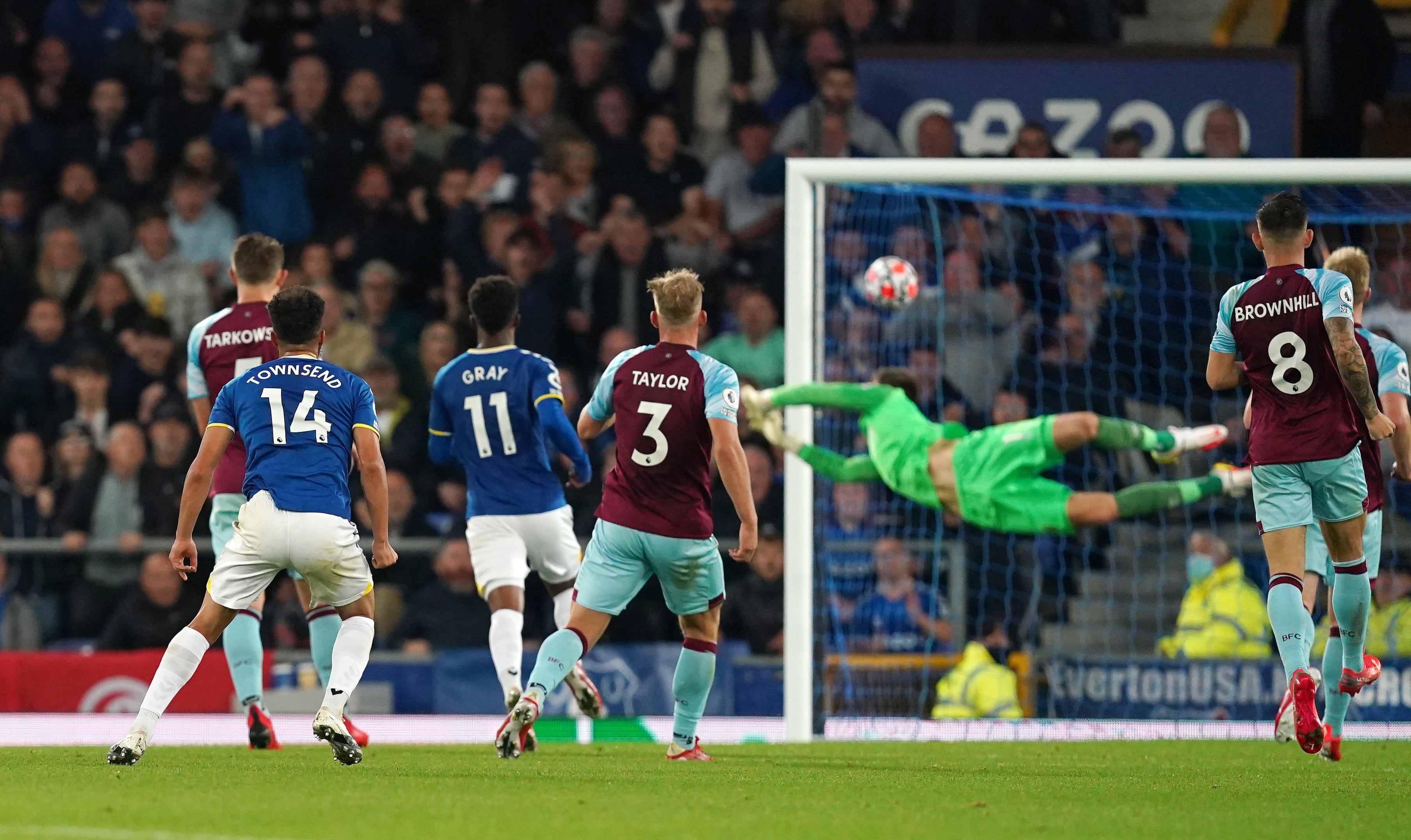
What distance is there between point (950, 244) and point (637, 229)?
243 centimetres

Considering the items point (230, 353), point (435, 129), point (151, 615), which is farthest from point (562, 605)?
point (435, 129)

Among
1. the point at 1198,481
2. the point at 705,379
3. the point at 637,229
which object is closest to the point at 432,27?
the point at 637,229

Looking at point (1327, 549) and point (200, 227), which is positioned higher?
point (200, 227)

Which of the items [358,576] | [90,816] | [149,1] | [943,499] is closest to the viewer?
[90,816]

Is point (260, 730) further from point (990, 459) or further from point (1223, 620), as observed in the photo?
point (1223, 620)

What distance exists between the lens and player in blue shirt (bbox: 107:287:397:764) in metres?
7.13

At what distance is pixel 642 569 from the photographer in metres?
7.75

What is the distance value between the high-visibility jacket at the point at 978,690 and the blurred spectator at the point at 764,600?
128cm

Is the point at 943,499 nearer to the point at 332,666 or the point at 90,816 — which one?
the point at 332,666

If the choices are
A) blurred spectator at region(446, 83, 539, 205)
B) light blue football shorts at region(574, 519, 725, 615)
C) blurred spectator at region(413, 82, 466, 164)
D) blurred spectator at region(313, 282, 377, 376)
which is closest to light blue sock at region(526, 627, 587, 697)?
light blue football shorts at region(574, 519, 725, 615)

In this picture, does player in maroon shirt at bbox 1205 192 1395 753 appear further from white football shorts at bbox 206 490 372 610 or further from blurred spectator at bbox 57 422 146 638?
blurred spectator at bbox 57 422 146 638

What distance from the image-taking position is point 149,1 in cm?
1614

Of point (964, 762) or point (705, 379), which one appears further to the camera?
point (964, 762)

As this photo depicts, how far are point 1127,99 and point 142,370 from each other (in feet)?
25.5
